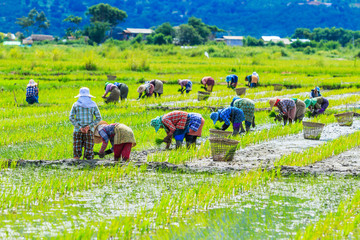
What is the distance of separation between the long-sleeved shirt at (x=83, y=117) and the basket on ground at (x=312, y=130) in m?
4.37

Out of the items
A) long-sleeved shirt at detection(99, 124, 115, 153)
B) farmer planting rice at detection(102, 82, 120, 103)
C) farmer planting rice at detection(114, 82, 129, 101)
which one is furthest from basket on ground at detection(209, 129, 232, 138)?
farmer planting rice at detection(114, 82, 129, 101)

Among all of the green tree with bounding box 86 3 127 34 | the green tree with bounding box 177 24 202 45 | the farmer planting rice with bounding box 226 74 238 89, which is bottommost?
the farmer planting rice with bounding box 226 74 238 89

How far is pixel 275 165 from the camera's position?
6.96 m

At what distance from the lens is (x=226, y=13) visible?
182m

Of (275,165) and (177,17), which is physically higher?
(177,17)

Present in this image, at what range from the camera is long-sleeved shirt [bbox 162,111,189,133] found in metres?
7.55

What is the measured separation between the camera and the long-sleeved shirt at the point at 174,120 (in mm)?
7547

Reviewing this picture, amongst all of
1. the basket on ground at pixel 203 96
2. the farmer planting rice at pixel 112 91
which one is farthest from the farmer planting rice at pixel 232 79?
the farmer planting rice at pixel 112 91

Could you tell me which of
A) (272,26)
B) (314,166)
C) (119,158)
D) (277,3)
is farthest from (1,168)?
(277,3)

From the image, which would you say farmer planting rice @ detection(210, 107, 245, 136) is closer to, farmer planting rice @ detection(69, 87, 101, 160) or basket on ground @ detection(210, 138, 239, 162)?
basket on ground @ detection(210, 138, 239, 162)

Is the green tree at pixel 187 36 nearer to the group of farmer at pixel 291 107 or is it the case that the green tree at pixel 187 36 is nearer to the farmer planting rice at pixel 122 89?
the farmer planting rice at pixel 122 89

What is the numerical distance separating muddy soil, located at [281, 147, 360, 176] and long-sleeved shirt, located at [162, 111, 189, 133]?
171 centimetres

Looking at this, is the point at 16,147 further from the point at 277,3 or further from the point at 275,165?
the point at 277,3

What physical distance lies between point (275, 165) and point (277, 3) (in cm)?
19245
